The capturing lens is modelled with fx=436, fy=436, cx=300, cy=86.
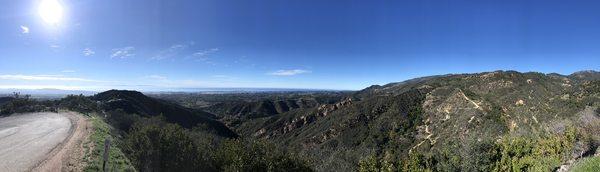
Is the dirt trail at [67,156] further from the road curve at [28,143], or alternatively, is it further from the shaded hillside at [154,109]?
the shaded hillside at [154,109]

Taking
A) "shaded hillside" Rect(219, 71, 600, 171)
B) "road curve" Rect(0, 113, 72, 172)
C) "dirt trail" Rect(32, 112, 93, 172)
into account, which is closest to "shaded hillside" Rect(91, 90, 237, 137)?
"shaded hillside" Rect(219, 71, 600, 171)

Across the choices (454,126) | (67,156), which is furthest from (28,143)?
(454,126)

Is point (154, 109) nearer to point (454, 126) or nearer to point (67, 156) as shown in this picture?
point (454, 126)

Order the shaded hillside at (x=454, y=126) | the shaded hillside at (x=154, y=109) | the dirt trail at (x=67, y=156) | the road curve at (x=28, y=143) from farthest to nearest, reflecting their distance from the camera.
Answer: the shaded hillside at (x=154, y=109)
the shaded hillside at (x=454, y=126)
the road curve at (x=28, y=143)
the dirt trail at (x=67, y=156)

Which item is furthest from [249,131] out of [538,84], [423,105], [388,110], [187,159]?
[187,159]

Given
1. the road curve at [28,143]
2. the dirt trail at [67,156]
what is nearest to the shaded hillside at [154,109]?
the road curve at [28,143]
